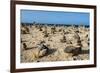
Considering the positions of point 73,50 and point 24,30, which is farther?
point 73,50

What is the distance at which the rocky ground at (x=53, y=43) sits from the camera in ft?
6.07

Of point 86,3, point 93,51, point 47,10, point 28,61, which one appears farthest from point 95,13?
point 28,61

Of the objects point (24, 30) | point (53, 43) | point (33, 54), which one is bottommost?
point (33, 54)

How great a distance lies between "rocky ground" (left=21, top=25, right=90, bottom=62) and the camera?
1849 millimetres

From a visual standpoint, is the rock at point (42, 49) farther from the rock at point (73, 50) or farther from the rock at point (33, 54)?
the rock at point (73, 50)

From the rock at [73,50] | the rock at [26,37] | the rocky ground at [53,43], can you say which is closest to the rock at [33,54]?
the rocky ground at [53,43]

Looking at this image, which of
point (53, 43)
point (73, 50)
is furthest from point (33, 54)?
point (73, 50)

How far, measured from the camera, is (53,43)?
193 centimetres

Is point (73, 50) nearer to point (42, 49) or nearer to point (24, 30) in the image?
point (42, 49)

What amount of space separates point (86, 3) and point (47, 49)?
0.65 meters

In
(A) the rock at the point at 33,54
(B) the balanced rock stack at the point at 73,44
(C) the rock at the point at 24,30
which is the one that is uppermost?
(C) the rock at the point at 24,30

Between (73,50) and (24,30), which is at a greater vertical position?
(24,30)

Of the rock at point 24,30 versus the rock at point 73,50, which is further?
the rock at point 73,50

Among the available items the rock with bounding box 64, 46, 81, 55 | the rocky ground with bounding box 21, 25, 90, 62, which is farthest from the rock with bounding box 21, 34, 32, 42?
the rock with bounding box 64, 46, 81, 55
